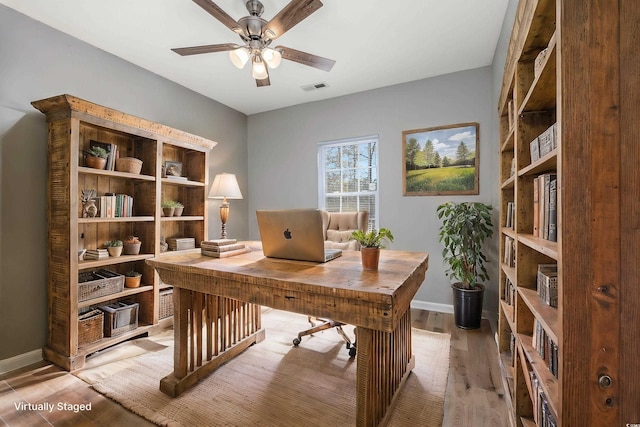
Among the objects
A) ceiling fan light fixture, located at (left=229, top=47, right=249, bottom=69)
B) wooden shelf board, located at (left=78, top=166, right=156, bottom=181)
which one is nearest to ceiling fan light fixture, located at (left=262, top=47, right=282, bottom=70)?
ceiling fan light fixture, located at (left=229, top=47, right=249, bottom=69)

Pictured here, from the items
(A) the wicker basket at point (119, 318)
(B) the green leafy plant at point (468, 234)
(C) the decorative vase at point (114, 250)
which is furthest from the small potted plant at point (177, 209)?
(B) the green leafy plant at point (468, 234)

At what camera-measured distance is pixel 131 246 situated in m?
2.49

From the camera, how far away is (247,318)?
2326 mm

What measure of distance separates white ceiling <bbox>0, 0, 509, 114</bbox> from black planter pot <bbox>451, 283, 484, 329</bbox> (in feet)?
7.56

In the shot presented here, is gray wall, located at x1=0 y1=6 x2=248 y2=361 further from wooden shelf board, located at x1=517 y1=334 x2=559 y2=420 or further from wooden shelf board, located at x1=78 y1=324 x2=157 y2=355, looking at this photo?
wooden shelf board, located at x1=517 y1=334 x2=559 y2=420

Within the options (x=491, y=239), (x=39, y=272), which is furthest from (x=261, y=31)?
(x=491, y=239)

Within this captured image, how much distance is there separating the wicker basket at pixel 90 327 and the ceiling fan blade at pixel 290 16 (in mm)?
2502

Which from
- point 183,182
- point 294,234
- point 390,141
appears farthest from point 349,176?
point 294,234

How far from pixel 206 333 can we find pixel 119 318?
0.94 metres

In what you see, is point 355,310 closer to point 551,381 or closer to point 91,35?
point 551,381

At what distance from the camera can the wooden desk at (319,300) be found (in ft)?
3.59

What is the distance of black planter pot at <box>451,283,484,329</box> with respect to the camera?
103 inches

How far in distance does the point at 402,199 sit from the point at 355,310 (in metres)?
2.44

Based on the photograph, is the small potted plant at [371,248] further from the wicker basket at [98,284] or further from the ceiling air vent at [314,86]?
the ceiling air vent at [314,86]
